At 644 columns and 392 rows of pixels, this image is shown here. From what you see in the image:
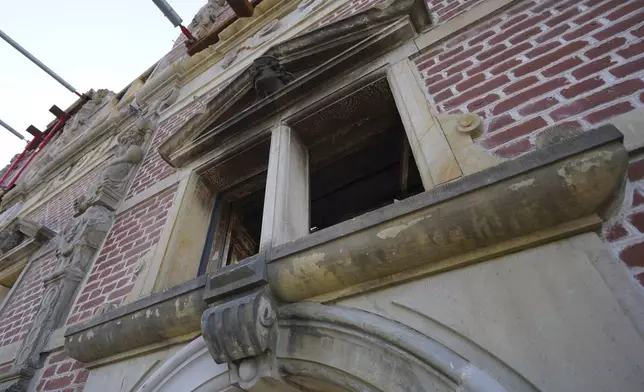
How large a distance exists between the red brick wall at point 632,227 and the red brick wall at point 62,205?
5977 millimetres

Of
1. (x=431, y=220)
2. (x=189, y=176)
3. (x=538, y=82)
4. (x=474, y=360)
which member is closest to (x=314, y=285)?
(x=431, y=220)

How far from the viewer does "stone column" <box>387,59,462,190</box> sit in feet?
5.29

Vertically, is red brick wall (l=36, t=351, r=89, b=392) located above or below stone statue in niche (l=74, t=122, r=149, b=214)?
below

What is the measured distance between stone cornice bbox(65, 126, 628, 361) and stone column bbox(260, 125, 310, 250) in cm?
32

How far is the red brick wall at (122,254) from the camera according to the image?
2664mm

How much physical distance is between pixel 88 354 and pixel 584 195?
2.50 m

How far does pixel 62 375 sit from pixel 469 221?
2.70 metres

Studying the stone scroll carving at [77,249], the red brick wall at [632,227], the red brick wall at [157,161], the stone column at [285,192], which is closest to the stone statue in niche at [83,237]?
the stone scroll carving at [77,249]

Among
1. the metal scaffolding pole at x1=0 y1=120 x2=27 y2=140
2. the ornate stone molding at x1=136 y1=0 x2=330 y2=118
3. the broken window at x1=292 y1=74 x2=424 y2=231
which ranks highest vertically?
the metal scaffolding pole at x1=0 y1=120 x2=27 y2=140

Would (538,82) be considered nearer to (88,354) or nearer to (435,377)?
(435,377)

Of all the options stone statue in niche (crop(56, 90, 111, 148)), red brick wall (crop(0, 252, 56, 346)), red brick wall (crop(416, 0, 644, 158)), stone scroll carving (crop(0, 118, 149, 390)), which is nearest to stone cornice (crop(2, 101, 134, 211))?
stone statue in niche (crop(56, 90, 111, 148))

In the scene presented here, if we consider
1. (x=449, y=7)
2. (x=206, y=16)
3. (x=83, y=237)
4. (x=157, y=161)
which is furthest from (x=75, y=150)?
(x=449, y=7)

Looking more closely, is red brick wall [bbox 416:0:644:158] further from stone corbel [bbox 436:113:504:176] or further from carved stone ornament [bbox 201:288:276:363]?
carved stone ornament [bbox 201:288:276:363]

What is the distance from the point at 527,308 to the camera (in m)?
1.08
